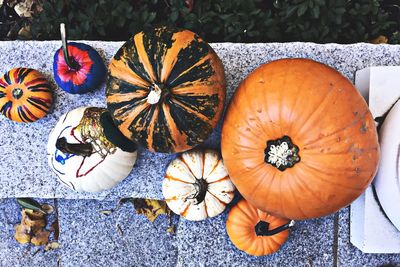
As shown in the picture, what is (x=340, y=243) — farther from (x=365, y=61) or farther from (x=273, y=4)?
(x=273, y=4)

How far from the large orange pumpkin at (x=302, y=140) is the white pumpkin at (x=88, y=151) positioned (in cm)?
49

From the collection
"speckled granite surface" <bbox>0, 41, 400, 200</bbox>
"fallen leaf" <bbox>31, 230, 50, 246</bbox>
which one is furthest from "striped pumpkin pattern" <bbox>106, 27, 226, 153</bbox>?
"fallen leaf" <bbox>31, 230, 50, 246</bbox>

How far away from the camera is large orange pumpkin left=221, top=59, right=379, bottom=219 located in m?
1.46

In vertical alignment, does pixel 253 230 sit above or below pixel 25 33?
below

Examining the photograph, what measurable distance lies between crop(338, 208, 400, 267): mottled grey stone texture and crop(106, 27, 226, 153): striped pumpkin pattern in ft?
2.70

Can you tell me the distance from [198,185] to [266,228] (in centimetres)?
31

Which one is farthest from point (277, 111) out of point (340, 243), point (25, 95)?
point (25, 95)

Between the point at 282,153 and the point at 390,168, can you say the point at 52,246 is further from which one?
the point at 390,168

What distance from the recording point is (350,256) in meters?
1.98

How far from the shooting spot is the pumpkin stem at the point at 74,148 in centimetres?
161

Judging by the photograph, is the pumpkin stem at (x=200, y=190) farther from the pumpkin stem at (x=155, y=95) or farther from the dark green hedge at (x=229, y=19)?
the dark green hedge at (x=229, y=19)

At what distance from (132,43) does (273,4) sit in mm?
940

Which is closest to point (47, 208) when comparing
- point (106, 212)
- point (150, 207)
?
point (106, 212)

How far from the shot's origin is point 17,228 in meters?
2.20
